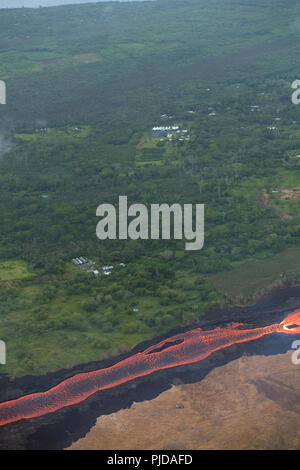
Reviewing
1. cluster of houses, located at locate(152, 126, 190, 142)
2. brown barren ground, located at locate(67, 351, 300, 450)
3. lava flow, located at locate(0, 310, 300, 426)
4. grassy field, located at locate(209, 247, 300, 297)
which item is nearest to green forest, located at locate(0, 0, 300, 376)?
grassy field, located at locate(209, 247, 300, 297)

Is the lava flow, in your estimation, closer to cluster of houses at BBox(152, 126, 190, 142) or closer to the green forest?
the green forest

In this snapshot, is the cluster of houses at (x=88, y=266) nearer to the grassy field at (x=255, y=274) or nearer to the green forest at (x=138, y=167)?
the green forest at (x=138, y=167)

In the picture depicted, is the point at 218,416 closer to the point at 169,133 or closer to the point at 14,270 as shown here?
the point at 14,270

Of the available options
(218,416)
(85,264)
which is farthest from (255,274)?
(218,416)

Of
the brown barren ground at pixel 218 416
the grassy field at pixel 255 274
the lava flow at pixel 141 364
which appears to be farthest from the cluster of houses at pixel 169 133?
the brown barren ground at pixel 218 416

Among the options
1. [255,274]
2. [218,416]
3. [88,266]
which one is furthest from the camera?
[88,266]
